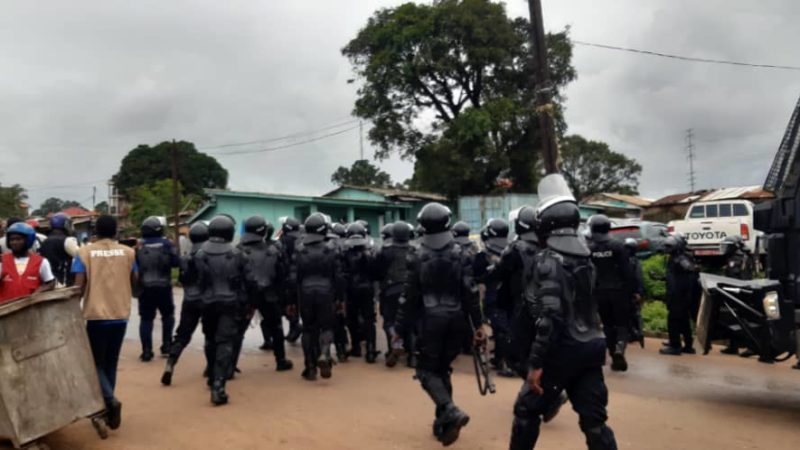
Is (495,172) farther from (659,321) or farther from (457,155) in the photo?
(659,321)

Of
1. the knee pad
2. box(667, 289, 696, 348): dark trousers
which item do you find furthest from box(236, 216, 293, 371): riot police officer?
box(667, 289, 696, 348): dark trousers

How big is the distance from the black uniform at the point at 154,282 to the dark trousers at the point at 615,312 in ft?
19.0

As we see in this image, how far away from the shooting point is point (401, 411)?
6.71m

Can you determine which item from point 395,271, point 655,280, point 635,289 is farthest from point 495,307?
point 655,280

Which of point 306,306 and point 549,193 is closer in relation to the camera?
point 549,193

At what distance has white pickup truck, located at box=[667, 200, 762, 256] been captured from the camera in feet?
63.8

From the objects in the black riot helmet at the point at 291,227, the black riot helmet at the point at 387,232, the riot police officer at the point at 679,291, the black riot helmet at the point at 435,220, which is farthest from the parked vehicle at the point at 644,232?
the black riot helmet at the point at 435,220

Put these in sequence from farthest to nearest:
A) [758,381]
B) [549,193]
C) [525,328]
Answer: [758,381] < [549,193] < [525,328]

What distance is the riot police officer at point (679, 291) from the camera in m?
9.49

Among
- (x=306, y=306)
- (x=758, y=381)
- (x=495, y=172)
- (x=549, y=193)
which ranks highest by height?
(x=495, y=172)

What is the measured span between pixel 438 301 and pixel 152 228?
199 inches

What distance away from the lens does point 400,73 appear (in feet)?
96.9

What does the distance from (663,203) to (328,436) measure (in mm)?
45739

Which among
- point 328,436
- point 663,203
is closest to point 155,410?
point 328,436
